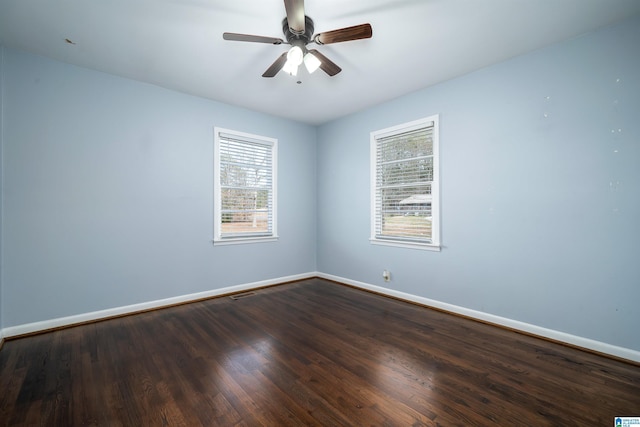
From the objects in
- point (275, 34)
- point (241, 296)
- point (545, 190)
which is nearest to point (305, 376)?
point (241, 296)

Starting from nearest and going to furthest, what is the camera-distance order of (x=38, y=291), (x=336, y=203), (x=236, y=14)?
(x=236, y=14) < (x=38, y=291) < (x=336, y=203)

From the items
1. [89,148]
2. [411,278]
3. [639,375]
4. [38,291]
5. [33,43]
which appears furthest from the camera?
[411,278]

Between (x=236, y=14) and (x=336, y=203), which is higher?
(x=236, y=14)

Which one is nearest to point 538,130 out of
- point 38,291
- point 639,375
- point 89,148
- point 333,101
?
point 639,375

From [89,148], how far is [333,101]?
3058 mm

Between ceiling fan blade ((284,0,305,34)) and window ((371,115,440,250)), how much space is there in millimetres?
2156

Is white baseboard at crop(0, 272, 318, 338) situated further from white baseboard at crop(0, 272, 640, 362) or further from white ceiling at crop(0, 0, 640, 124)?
Answer: white ceiling at crop(0, 0, 640, 124)

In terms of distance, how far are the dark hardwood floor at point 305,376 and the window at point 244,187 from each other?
1.48 metres

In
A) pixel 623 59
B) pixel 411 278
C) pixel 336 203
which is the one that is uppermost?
pixel 623 59

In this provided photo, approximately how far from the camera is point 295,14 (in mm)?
1935

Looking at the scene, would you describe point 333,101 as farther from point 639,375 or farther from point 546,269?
point 639,375

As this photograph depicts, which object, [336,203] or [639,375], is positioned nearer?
[639,375]

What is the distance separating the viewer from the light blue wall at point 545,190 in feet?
7.65

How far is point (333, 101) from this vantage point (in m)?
4.02
